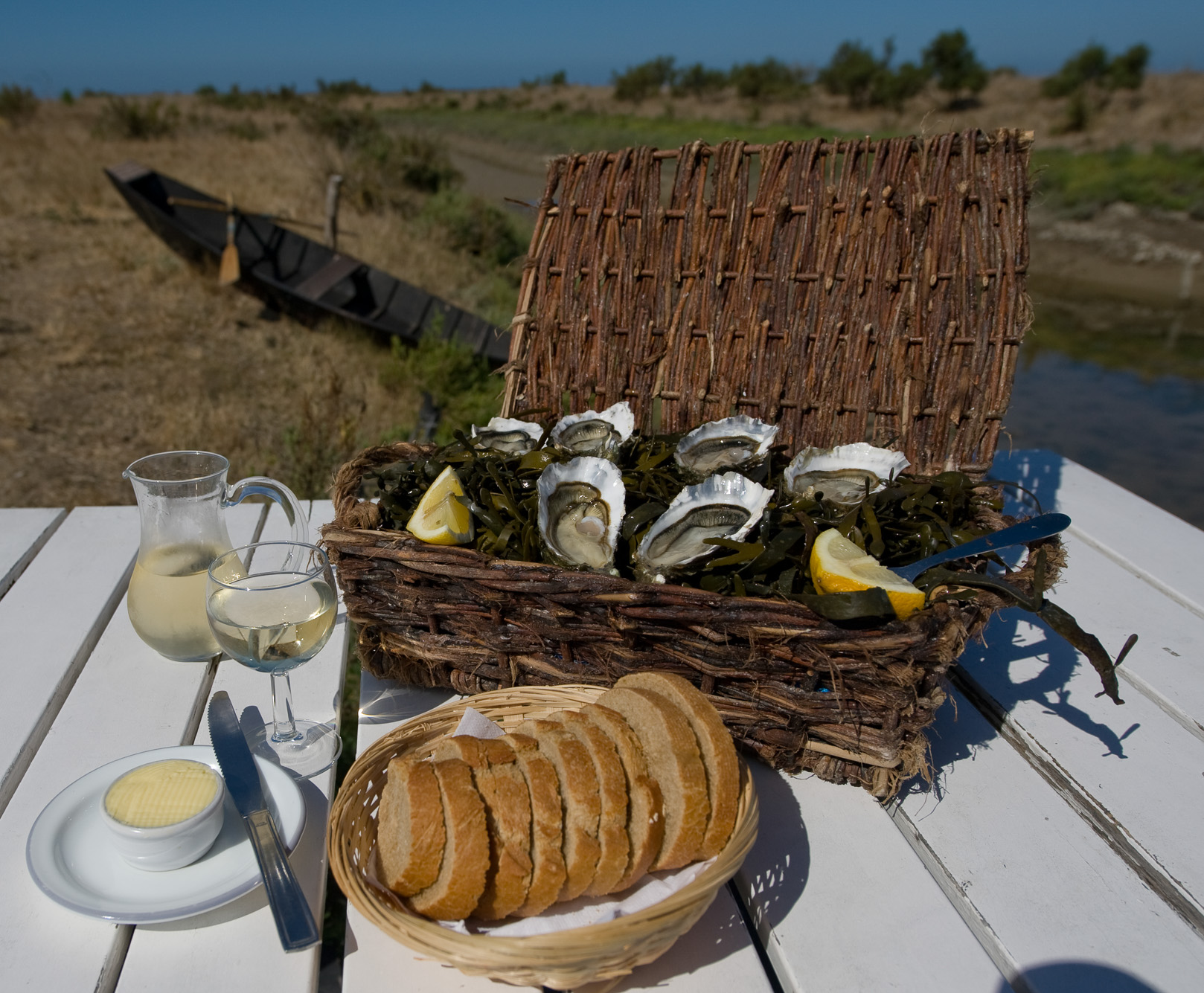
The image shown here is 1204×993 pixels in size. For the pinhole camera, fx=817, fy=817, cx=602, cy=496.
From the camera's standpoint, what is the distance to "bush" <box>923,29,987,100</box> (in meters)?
29.9

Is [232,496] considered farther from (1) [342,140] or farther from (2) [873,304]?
(1) [342,140]

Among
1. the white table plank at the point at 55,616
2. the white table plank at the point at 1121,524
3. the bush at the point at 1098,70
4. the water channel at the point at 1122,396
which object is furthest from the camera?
the bush at the point at 1098,70

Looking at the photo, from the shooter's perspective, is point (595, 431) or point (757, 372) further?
point (757, 372)

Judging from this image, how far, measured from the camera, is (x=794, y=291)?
5.56 feet

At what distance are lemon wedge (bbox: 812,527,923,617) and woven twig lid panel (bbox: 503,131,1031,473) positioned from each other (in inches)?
23.1

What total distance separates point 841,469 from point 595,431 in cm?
46

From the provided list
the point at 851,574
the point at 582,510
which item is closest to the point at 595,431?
the point at 582,510

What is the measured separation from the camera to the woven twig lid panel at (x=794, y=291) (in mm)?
1562

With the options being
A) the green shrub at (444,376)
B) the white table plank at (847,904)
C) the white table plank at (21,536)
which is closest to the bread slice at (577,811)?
the white table plank at (847,904)

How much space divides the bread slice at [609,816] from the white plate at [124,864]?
0.35m

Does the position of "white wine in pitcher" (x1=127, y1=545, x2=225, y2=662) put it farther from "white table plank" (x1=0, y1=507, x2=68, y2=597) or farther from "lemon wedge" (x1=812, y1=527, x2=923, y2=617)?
"lemon wedge" (x1=812, y1=527, x2=923, y2=617)

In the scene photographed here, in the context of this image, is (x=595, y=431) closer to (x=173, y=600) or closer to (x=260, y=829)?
(x=173, y=600)

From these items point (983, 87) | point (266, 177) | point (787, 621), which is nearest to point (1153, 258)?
point (266, 177)

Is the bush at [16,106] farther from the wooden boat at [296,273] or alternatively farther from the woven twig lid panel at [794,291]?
the woven twig lid panel at [794,291]
